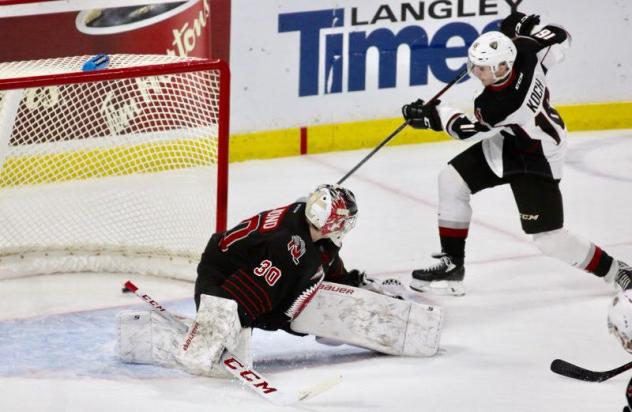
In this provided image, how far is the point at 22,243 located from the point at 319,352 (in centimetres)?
138

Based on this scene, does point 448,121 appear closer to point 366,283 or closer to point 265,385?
point 366,283

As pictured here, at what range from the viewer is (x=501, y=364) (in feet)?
15.3

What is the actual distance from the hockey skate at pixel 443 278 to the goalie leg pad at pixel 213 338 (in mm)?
1200

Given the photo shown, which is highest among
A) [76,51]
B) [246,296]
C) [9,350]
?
[76,51]

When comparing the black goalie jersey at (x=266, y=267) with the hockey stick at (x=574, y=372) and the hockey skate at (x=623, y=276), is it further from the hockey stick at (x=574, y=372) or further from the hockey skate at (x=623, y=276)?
the hockey skate at (x=623, y=276)

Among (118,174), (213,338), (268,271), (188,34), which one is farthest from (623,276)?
(188,34)

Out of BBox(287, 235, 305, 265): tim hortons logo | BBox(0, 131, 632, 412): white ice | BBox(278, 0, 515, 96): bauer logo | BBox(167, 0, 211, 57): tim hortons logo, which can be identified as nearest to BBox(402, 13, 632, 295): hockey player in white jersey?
BBox(0, 131, 632, 412): white ice

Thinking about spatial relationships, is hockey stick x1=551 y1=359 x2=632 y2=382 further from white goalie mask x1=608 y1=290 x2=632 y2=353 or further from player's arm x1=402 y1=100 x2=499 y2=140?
white goalie mask x1=608 y1=290 x2=632 y2=353

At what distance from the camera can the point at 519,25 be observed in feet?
17.6

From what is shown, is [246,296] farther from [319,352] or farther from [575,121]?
[575,121]

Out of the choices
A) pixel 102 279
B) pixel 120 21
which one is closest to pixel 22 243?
pixel 102 279

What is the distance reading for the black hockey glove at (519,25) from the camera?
5340 mm

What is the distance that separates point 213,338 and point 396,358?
671 millimetres

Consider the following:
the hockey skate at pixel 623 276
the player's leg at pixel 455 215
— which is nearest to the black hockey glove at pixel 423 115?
the player's leg at pixel 455 215
